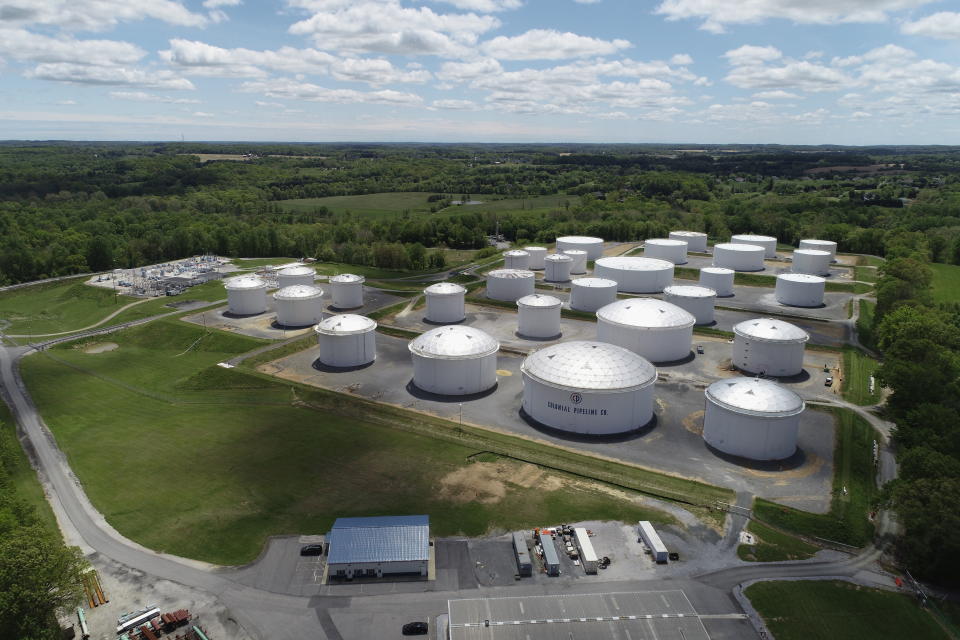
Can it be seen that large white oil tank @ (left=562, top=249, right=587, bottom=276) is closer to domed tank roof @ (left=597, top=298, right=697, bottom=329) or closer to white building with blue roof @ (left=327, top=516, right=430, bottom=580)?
domed tank roof @ (left=597, top=298, right=697, bottom=329)

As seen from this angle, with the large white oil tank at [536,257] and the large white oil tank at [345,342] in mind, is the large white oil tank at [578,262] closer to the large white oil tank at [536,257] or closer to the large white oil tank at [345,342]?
the large white oil tank at [536,257]

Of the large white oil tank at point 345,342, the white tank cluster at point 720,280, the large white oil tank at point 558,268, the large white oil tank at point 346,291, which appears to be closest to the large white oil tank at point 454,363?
the large white oil tank at point 345,342

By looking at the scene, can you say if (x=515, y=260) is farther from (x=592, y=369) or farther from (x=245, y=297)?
(x=592, y=369)

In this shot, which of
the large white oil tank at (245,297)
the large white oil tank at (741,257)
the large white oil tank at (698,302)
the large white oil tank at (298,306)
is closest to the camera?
the large white oil tank at (698,302)

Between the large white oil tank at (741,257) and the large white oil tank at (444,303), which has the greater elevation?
the large white oil tank at (741,257)

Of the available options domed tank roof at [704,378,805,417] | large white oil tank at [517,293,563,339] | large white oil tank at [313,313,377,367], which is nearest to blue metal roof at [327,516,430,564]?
domed tank roof at [704,378,805,417]

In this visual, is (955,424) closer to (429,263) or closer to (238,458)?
(238,458)
